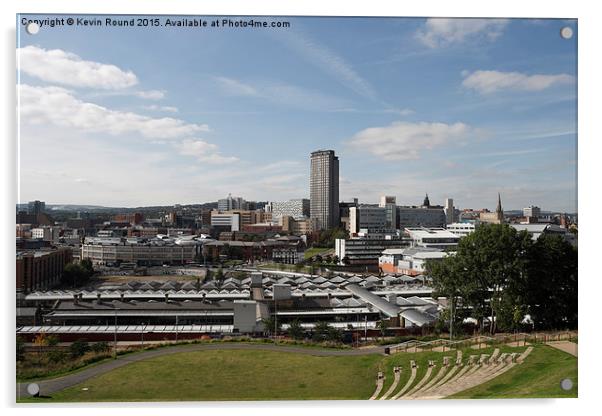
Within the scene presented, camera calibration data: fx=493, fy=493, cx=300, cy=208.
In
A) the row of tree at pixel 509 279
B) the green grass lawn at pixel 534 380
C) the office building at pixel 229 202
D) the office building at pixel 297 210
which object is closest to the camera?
the green grass lawn at pixel 534 380

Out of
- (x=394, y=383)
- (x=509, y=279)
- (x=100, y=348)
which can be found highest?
(x=509, y=279)

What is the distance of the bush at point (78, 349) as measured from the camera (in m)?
3.86

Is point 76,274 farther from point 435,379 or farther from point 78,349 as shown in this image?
point 435,379

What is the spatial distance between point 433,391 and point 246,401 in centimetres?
128

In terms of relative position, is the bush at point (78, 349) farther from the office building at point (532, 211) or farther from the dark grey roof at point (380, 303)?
the office building at point (532, 211)

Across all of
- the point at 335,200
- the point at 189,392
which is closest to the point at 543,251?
the point at 189,392

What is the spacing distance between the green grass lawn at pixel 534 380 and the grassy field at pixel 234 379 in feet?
2.51

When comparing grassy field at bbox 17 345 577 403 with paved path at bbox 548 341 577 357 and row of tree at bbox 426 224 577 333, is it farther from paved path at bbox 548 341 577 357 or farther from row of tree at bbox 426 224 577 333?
row of tree at bbox 426 224 577 333

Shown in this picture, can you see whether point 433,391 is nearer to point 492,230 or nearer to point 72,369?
point 492,230

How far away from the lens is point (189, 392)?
342 centimetres

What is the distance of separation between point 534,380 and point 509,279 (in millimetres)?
1233

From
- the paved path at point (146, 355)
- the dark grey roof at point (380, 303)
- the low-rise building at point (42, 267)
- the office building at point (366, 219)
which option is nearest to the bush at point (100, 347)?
the paved path at point (146, 355)

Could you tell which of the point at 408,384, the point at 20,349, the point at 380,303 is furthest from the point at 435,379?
the point at 20,349

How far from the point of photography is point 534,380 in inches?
136
